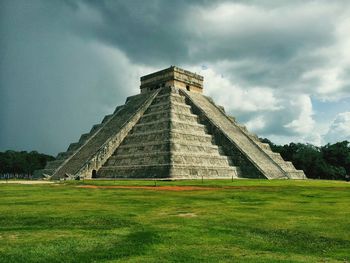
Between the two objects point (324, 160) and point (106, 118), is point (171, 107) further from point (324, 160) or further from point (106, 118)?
point (324, 160)

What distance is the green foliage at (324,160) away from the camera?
78562 millimetres

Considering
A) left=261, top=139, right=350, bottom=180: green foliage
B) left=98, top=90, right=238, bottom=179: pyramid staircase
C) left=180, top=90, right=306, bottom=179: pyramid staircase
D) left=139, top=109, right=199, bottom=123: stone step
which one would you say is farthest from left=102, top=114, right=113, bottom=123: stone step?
left=261, top=139, right=350, bottom=180: green foliage

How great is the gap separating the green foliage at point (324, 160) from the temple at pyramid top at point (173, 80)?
98.1 ft

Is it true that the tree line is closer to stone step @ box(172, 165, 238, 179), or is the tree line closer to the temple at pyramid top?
the temple at pyramid top

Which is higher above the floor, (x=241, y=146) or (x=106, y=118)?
(x=106, y=118)

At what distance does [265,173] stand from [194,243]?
128 feet

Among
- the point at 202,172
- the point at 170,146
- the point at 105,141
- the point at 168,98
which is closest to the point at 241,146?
the point at 202,172

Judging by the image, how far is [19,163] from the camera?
114m

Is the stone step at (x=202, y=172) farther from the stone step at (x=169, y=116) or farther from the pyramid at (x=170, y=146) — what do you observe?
the stone step at (x=169, y=116)

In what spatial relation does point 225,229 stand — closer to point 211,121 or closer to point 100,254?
point 100,254

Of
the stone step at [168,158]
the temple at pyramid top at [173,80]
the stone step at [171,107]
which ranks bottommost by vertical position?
the stone step at [168,158]

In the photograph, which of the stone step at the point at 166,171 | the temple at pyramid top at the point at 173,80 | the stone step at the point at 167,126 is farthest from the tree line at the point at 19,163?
the stone step at the point at 166,171

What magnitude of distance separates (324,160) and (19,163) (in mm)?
85706

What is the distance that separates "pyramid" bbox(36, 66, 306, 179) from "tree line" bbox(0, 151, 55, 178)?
195 feet
